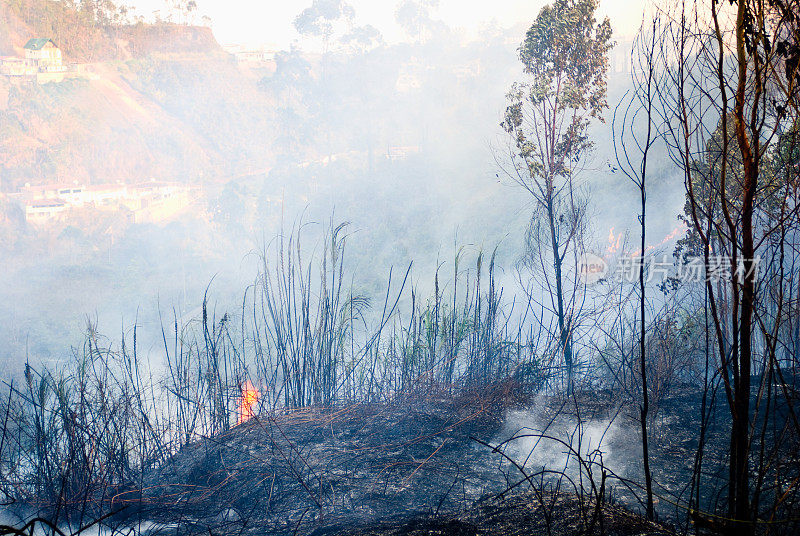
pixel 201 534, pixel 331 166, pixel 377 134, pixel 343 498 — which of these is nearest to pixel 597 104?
pixel 343 498

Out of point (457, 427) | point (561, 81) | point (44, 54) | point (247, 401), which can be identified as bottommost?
point (457, 427)

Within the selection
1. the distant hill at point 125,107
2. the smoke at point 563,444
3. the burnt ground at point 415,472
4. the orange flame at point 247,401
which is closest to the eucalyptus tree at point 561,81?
the smoke at point 563,444

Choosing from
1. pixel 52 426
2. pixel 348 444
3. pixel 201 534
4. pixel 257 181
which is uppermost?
pixel 257 181

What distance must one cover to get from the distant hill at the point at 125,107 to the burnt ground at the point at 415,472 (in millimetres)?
21867

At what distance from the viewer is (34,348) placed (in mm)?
15422

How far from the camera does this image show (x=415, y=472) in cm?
272

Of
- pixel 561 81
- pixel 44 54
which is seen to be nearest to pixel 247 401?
pixel 561 81

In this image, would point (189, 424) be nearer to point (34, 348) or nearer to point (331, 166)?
point (34, 348)

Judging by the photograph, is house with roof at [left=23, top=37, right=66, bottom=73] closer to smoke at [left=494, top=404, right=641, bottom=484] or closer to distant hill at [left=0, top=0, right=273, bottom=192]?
distant hill at [left=0, top=0, right=273, bottom=192]

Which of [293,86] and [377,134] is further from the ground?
[293,86]

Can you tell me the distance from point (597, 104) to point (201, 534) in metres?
3.98

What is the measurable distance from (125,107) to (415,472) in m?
26.0

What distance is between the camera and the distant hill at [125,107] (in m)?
21.5

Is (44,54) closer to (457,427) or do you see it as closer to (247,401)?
(247,401)
